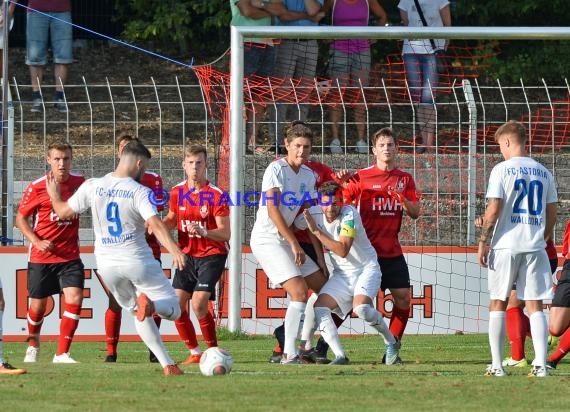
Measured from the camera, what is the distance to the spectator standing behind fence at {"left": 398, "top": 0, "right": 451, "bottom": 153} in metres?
16.0

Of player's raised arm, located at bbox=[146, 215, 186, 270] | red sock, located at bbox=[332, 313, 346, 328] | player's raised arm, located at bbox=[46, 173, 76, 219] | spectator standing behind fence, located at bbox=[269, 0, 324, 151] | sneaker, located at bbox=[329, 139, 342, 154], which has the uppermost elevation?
spectator standing behind fence, located at bbox=[269, 0, 324, 151]

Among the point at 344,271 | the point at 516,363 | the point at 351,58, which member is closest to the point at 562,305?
the point at 516,363

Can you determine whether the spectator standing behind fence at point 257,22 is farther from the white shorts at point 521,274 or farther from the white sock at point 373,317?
the white shorts at point 521,274

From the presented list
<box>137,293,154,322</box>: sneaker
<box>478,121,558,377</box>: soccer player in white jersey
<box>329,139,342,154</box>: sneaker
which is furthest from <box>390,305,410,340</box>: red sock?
<box>329,139,342,154</box>: sneaker

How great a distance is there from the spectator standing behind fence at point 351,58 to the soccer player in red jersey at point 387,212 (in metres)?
3.16

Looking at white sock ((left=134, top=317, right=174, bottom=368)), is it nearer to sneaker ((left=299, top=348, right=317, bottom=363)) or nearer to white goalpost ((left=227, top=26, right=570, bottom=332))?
sneaker ((left=299, top=348, right=317, bottom=363))

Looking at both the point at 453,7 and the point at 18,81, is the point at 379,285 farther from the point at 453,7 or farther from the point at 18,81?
the point at 18,81

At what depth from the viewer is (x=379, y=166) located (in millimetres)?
12617

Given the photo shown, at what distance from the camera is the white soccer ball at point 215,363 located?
10.4 meters

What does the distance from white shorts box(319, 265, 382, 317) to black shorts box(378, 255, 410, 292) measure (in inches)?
17.5

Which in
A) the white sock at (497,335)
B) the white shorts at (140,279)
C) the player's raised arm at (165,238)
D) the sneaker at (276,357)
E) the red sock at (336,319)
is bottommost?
the sneaker at (276,357)

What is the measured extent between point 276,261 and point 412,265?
3228 mm

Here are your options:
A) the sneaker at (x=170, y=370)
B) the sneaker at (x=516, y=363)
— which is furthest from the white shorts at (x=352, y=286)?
the sneaker at (x=170, y=370)

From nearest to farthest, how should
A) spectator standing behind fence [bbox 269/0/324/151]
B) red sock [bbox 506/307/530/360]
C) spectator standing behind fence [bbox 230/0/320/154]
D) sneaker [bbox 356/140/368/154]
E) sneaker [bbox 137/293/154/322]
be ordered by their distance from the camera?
sneaker [bbox 137/293/154/322] → red sock [bbox 506/307/530/360] → sneaker [bbox 356/140/368/154] → spectator standing behind fence [bbox 269/0/324/151] → spectator standing behind fence [bbox 230/0/320/154]
